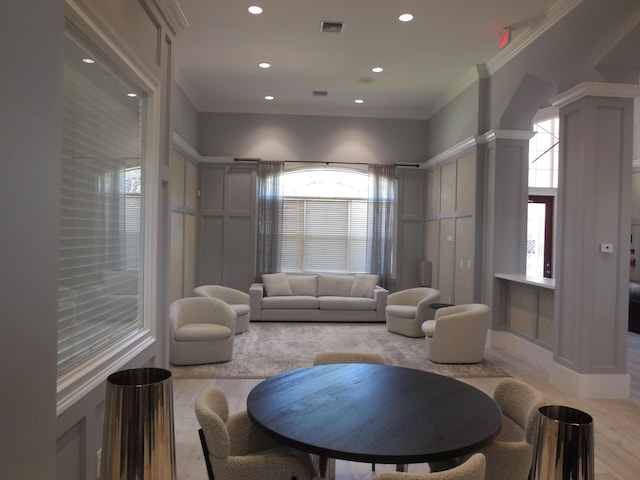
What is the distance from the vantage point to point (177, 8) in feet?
9.80

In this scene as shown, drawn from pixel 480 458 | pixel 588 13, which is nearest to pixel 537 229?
pixel 588 13

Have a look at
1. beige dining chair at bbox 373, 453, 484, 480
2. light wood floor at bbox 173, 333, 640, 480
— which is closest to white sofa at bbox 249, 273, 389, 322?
light wood floor at bbox 173, 333, 640, 480

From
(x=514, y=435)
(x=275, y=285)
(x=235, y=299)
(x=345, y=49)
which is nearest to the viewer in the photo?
(x=514, y=435)

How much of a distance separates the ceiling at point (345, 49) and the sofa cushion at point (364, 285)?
3.01 m

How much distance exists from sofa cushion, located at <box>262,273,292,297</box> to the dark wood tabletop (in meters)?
5.52

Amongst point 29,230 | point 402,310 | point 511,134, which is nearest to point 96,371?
point 29,230

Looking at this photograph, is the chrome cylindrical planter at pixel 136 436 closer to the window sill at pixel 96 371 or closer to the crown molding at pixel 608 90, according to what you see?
the window sill at pixel 96 371

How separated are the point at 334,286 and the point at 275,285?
104cm

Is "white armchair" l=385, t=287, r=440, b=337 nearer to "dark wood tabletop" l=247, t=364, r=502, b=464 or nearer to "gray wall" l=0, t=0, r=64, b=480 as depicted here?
"dark wood tabletop" l=247, t=364, r=502, b=464

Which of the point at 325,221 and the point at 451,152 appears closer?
the point at 451,152

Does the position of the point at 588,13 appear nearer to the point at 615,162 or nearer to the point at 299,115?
the point at 615,162

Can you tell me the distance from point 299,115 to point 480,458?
Result: 7486mm

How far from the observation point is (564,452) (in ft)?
3.57

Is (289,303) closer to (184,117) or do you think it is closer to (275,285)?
(275,285)
